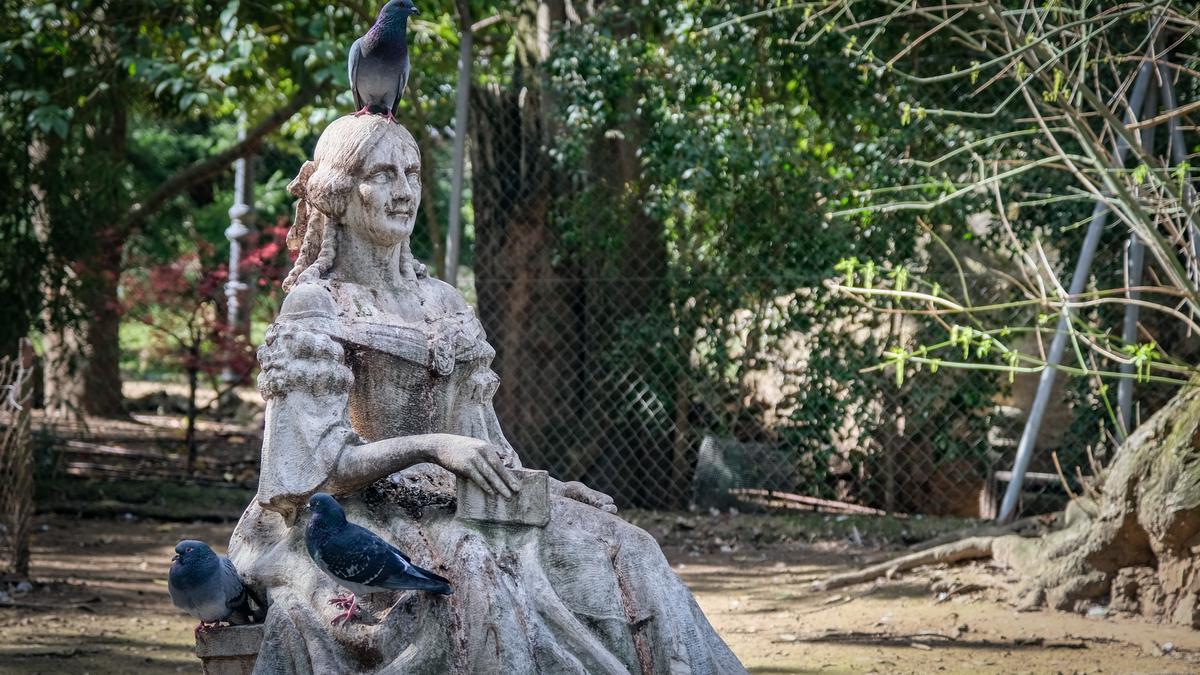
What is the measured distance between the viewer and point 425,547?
3812 mm

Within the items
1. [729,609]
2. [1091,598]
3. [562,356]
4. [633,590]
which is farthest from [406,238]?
[562,356]

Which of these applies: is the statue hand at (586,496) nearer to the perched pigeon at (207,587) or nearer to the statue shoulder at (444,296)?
the statue shoulder at (444,296)

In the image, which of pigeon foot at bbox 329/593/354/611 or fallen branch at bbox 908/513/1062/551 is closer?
pigeon foot at bbox 329/593/354/611

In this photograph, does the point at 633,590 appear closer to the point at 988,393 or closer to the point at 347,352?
the point at 347,352

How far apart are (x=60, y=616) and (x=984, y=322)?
5696 mm

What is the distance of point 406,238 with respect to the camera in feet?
14.4

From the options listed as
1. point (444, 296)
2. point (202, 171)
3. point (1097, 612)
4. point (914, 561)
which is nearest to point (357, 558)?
point (444, 296)

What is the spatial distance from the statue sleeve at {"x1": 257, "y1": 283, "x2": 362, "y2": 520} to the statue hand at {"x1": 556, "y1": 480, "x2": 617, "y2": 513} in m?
0.69

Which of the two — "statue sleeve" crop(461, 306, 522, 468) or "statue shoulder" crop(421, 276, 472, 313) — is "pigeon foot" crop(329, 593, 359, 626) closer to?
"statue sleeve" crop(461, 306, 522, 468)

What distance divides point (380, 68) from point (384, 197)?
760 mm

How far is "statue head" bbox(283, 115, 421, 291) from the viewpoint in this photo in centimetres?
420

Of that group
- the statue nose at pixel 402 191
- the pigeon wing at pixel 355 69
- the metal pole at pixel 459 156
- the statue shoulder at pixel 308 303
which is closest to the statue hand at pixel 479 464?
the statue shoulder at pixel 308 303

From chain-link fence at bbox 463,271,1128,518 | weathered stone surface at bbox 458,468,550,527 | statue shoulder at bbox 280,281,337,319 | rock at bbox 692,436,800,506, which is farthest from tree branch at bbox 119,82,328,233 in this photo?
weathered stone surface at bbox 458,468,550,527

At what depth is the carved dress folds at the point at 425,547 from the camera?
3641mm
